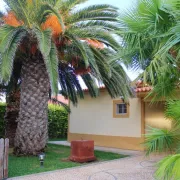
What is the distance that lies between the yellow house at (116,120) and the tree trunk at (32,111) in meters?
3.55

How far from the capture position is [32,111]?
1180 cm

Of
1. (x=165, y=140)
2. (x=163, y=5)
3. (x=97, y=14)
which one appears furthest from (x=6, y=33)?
(x=165, y=140)

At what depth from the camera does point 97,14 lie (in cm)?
1154

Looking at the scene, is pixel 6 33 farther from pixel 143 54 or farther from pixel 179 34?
pixel 179 34

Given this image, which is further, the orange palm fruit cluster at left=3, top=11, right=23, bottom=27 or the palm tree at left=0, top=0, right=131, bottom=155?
the orange palm fruit cluster at left=3, top=11, right=23, bottom=27

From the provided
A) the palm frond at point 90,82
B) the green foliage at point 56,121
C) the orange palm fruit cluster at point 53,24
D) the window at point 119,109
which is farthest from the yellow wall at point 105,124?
the orange palm fruit cluster at point 53,24

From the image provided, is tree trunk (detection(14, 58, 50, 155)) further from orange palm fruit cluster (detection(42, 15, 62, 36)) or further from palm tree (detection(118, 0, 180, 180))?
palm tree (detection(118, 0, 180, 180))

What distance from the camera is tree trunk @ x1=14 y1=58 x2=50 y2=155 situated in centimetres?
1166

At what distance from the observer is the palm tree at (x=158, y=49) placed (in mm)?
4977

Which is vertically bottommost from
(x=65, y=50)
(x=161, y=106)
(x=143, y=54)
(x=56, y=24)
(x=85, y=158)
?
(x=85, y=158)

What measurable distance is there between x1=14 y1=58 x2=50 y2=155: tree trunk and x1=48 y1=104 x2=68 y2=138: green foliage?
1156 centimetres

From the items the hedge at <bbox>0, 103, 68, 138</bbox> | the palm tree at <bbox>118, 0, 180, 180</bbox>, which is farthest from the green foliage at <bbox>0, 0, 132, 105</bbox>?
the hedge at <bbox>0, 103, 68, 138</bbox>

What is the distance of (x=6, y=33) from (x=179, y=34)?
7.17 m

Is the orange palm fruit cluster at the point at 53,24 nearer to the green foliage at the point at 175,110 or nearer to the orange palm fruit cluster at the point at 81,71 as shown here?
the orange palm fruit cluster at the point at 81,71
